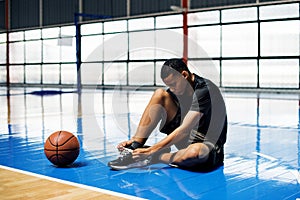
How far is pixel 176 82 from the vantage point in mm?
3512

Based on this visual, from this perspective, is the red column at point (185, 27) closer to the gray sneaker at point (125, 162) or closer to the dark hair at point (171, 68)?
the gray sneaker at point (125, 162)

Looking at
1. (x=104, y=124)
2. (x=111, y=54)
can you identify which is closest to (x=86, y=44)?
(x=111, y=54)

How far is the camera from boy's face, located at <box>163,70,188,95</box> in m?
3.47

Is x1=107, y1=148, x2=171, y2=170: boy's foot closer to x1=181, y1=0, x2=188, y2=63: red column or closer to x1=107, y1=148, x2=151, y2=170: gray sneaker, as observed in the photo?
x1=107, y1=148, x2=151, y2=170: gray sneaker

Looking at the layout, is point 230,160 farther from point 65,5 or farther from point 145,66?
point 65,5

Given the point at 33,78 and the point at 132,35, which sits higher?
the point at 132,35

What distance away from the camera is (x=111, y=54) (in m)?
20.0

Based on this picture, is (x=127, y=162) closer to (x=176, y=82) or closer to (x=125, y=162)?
(x=125, y=162)

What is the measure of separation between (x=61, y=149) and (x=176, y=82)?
1.17 m

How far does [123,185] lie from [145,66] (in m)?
15.2

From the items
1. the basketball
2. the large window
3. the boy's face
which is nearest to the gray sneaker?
the basketball

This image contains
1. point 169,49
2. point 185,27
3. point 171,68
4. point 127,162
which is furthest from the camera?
point 169,49

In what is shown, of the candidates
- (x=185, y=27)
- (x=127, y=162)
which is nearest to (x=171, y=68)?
(x=127, y=162)

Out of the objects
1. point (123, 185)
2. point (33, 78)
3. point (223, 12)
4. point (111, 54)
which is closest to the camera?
point (123, 185)
